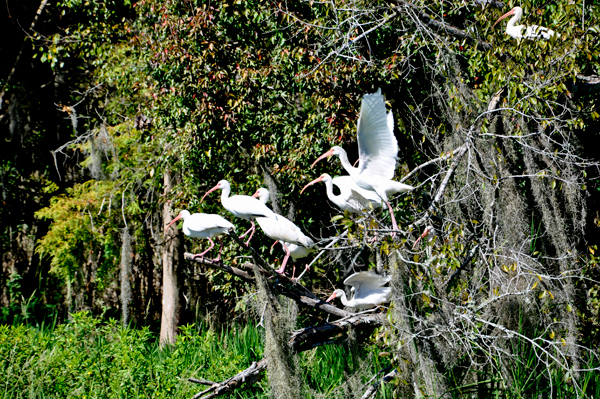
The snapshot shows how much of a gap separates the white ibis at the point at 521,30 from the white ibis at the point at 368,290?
209cm

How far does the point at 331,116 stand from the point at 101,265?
5.23 m

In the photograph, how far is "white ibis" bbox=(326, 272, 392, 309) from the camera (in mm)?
4418

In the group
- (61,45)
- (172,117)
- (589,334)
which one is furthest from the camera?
(61,45)

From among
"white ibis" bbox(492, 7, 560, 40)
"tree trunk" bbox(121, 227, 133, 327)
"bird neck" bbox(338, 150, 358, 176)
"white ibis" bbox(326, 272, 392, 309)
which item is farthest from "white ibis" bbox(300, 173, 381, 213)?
"tree trunk" bbox(121, 227, 133, 327)

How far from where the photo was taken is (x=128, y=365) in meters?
5.34

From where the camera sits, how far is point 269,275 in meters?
4.23

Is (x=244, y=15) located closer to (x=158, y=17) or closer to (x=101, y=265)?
(x=158, y=17)

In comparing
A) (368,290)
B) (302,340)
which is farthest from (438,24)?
(302,340)

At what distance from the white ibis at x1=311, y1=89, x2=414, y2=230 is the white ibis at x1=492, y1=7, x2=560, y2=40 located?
47.7 inches

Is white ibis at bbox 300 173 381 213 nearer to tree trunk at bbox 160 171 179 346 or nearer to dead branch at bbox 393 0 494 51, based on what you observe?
dead branch at bbox 393 0 494 51

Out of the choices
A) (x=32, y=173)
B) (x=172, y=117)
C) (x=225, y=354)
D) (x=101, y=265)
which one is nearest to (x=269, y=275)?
(x=225, y=354)

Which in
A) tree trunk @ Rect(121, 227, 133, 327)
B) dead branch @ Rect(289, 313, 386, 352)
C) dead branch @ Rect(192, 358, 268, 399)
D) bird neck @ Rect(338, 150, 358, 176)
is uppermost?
bird neck @ Rect(338, 150, 358, 176)

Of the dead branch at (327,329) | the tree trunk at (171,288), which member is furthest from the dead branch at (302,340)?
the tree trunk at (171,288)

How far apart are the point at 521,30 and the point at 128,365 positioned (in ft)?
14.1
